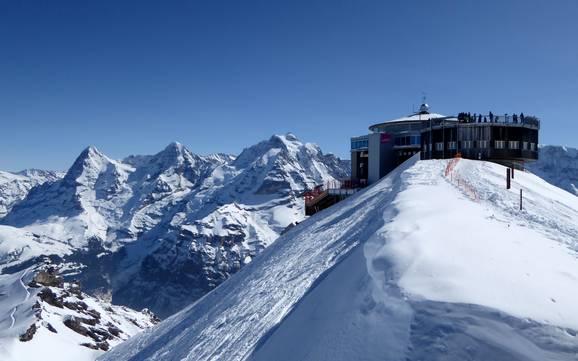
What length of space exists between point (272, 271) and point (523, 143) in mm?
36886

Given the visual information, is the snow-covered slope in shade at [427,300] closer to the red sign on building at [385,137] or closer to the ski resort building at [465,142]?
the ski resort building at [465,142]

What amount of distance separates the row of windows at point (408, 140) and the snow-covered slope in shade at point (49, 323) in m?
46.4

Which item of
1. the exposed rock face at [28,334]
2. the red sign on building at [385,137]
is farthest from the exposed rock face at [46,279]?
the red sign on building at [385,137]

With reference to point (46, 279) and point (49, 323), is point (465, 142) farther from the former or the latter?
point (46, 279)

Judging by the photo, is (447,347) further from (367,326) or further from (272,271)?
(272,271)

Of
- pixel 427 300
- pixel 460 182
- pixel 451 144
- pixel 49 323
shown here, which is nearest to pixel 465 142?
pixel 451 144

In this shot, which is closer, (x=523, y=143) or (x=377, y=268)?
(x=377, y=268)

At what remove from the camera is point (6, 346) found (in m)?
52.0

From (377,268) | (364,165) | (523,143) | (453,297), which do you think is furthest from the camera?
(364,165)

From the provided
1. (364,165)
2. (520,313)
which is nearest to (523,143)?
(364,165)

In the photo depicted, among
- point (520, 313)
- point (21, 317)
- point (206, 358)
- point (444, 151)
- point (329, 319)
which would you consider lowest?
point (21, 317)

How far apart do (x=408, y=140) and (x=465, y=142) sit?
8.50 m

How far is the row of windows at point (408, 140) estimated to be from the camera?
5091cm

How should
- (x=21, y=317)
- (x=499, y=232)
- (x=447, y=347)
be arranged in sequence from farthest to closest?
1. (x=21, y=317)
2. (x=499, y=232)
3. (x=447, y=347)
